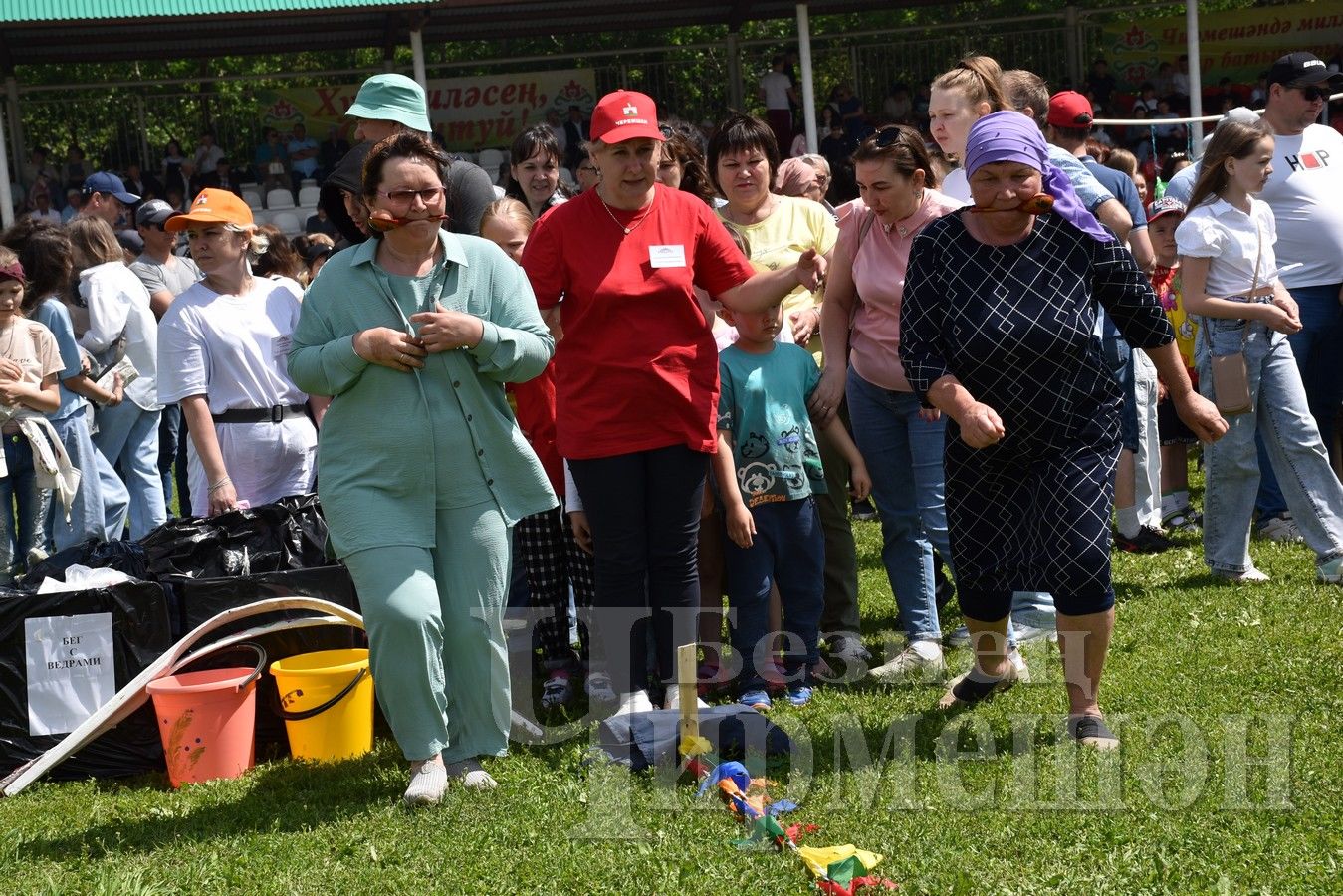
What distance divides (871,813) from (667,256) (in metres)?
1.97

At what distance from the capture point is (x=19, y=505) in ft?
23.8

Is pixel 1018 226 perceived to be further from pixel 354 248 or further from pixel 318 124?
pixel 318 124

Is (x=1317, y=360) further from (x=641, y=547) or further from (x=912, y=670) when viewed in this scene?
(x=641, y=547)

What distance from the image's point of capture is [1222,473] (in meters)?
6.90

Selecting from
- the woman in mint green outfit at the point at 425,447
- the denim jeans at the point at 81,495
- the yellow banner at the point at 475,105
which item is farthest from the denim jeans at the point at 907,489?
the yellow banner at the point at 475,105

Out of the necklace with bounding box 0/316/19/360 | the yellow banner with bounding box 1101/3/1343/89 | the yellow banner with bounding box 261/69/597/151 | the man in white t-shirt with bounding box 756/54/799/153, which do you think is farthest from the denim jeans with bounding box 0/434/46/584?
the yellow banner with bounding box 1101/3/1343/89

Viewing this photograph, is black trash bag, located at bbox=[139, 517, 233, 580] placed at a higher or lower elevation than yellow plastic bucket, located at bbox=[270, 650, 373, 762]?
higher

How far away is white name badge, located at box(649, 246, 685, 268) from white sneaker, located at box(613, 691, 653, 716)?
1489mm

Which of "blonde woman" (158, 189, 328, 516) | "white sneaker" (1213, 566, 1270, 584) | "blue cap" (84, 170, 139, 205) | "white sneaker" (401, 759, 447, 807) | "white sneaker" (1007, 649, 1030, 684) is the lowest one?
"white sneaker" (1213, 566, 1270, 584)

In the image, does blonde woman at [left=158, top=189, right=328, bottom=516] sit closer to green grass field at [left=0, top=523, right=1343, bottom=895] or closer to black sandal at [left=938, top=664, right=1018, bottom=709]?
green grass field at [left=0, top=523, right=1343, bottom=895]

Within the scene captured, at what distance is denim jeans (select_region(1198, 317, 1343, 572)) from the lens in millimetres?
6762

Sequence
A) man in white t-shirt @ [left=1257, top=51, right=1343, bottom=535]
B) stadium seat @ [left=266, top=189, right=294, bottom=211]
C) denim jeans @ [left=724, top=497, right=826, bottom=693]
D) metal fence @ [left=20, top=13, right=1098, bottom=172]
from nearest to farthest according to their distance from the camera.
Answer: denim jeans @ [left=724, top=497, right=826, bottom=693] < man in white t-shirt @ [left=1257, top=51, right=1343, bottom=535] < stadium seat @ [left=266, top=189, right=294, bottom=211] < metal fence @ [left=20, top=13, right=1098, bottom=172]

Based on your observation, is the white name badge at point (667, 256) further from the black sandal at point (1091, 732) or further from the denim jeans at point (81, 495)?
the denim jeans at point (81, 495)

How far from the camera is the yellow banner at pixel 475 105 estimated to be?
2431 cm
